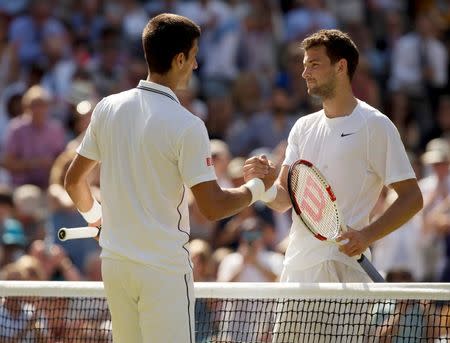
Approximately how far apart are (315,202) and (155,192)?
3.65ft

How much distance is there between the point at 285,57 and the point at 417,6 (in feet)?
8.55

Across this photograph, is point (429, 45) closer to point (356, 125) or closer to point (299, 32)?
point (299, 32)

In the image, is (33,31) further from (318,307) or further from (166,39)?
→ (166,39)

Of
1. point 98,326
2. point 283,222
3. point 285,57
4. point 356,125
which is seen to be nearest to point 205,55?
point 285,57

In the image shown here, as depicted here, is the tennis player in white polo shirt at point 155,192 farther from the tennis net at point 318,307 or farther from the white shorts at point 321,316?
the white shorts at point 321,316

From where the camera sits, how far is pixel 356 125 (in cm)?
650

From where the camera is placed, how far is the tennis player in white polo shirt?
5676 millimetres

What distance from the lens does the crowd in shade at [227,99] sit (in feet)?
36.5

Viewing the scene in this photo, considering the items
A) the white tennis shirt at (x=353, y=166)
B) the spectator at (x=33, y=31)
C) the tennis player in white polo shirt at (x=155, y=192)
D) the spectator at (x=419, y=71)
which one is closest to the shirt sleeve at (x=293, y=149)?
the white tennis shirt at (x=353, y=166)

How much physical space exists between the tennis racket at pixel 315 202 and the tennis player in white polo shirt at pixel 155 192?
1.81 feet

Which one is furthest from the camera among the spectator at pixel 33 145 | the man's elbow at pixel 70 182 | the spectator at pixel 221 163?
the spectator at pixel 33 145

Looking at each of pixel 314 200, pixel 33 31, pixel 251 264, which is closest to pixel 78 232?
pixel 314 200

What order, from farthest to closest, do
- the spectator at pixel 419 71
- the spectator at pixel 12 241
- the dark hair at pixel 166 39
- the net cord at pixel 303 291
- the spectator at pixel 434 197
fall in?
the spectator at pixel 419 71 → the spectator at pixel 434 197 → the spectator at pixel 12 241 → the net cord at pixel 303 291 → the dark hair at pixel 166 39

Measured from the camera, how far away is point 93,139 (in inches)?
235
